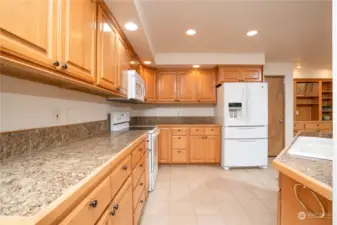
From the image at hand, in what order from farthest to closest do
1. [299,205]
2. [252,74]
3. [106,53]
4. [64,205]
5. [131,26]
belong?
[252,74] < [131,26] < [106,53] < [299,205] < [64,205]

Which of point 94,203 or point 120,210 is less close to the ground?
point 94,203

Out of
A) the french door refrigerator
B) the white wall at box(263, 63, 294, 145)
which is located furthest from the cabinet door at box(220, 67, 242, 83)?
the white wall at box(263, 63, 294, 145)

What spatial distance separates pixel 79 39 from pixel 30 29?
1.36 feet

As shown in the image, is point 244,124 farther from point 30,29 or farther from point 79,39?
point 30,29

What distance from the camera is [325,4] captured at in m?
1.99

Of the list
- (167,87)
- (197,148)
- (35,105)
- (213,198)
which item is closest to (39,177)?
(35,105)

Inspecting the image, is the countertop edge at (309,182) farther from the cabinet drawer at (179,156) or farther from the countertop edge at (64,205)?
the cabinet drawer at (179,156)

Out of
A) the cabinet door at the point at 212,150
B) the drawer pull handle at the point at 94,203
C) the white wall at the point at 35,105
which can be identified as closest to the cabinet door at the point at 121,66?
the white wall at the point at 35,105

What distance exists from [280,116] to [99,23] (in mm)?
4413

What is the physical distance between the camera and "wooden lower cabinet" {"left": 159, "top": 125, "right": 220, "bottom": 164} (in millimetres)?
3709

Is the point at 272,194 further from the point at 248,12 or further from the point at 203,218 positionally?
the point at 248,12

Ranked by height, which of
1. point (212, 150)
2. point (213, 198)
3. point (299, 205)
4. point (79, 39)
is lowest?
point (213, 198)

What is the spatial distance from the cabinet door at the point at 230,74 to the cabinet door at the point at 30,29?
3.22m

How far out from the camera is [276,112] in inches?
171
